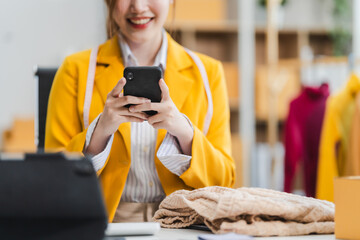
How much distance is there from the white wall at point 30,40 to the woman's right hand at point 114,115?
2.86 metres

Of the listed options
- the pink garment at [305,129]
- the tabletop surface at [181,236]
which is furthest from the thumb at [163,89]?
the pink garment at [305,129]

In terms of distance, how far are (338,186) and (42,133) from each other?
0.90 metres

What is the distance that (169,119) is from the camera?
1.28m

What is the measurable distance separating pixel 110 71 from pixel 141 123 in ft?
A: 0.57

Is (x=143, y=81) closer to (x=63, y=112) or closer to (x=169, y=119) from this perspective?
(x=169, y=119)

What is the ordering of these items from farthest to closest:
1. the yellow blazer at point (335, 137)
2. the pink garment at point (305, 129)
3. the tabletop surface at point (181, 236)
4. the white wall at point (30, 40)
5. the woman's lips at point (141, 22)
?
the white wall at point (30, 40)
the pink garment at point (305, 129)
the yellow blazer at point (335, 137)
the woman's lips at point (141, 22)
the tabletop surface at point (181, 236)

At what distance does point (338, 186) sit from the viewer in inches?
38.3

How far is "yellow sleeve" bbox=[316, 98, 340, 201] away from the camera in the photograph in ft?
8.59

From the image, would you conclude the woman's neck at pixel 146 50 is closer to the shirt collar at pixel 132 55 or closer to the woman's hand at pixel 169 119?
the shirt collar at pixel 132 55

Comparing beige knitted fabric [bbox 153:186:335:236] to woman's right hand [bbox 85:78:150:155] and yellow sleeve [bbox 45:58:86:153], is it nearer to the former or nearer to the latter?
woman's right hand [bbox 85:78:150:155]

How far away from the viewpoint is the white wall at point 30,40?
411cm

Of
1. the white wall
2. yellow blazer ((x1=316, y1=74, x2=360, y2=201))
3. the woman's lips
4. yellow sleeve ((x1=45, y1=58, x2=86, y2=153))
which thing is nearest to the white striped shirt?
yellow sleeve ((x1=45, y1=58, x2=86, y2=153))

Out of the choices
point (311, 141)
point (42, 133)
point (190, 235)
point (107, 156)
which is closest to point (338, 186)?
point (190, 235)

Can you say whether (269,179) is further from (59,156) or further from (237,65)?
(59,156)
